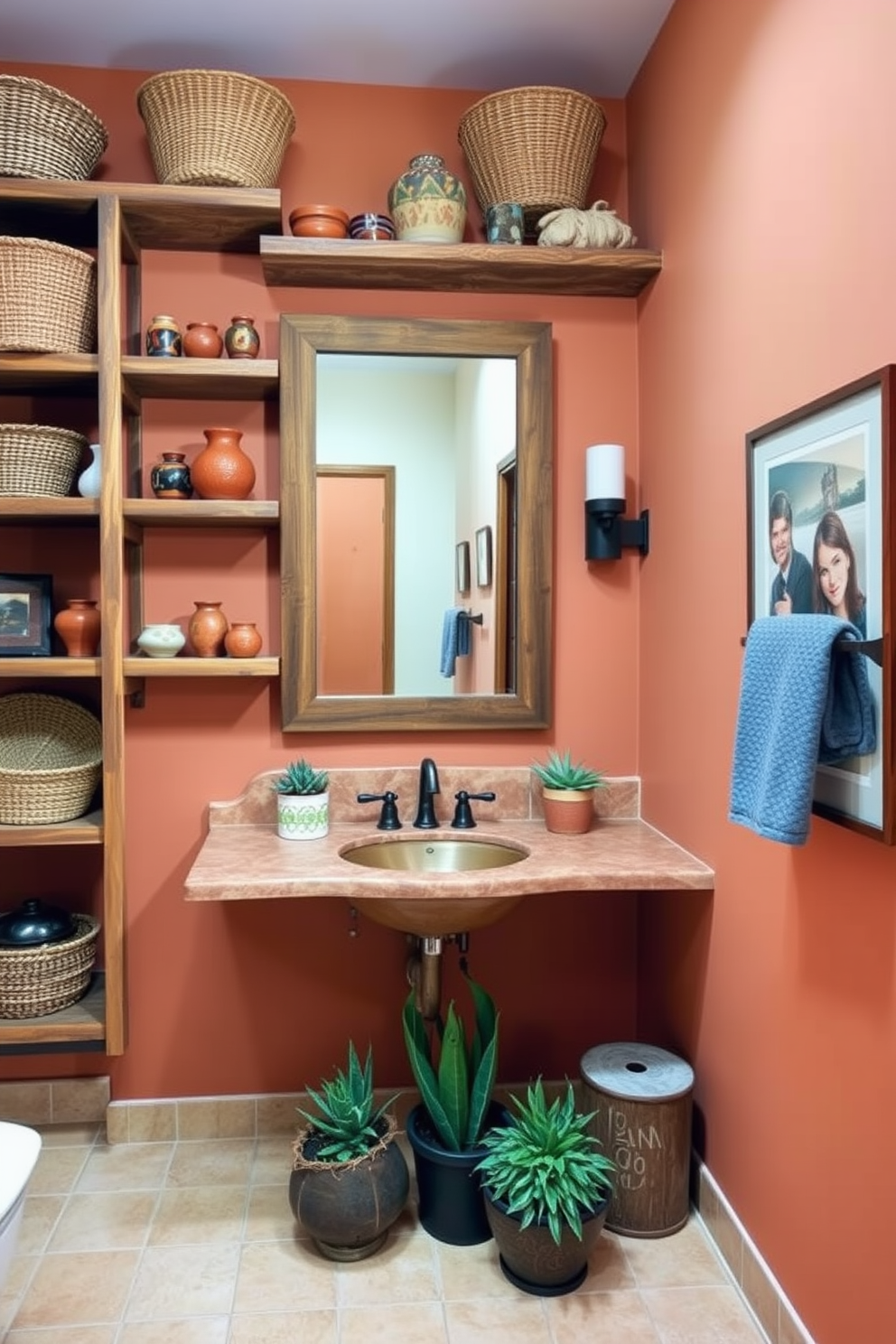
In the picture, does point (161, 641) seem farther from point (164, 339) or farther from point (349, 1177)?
point (349, 1177)

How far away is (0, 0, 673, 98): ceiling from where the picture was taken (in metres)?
2.09

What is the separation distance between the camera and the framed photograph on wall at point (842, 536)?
125 centimetres

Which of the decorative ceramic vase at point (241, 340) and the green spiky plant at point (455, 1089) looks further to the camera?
the decorative ceramic vase at point (241, 340)

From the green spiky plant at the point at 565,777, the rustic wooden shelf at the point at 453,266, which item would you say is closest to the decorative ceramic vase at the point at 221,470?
the rustic wooden shelf at the point at 453,266

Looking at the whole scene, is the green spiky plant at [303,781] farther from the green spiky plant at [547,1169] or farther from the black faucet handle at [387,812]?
the green spiky plant at [547,1169]

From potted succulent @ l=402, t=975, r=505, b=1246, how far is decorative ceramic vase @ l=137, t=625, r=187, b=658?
105 cm

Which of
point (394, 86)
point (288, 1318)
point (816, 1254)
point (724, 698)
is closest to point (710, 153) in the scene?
point (394, 86)

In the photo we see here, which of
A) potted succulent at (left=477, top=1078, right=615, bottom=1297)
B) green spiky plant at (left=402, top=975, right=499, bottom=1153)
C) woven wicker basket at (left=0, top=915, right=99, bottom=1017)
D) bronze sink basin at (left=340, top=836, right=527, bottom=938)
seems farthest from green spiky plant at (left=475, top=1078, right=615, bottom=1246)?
woven wicker basket at (left=0, top=915, right=99, bottom=1017)

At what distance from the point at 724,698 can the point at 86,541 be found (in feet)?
5.16

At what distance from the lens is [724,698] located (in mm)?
1864

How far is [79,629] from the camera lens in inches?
85.8

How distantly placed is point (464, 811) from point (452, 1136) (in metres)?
0.72

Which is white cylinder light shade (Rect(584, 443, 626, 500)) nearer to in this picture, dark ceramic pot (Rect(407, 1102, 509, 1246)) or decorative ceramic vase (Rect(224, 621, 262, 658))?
decorative ceramic vase (Rect(224, 621, 262, 658))

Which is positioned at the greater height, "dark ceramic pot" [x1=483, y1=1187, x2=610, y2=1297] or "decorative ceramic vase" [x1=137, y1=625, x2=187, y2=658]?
"decorative ceramic vase" [x1=137, y1=625, x2=187, y2=658]
